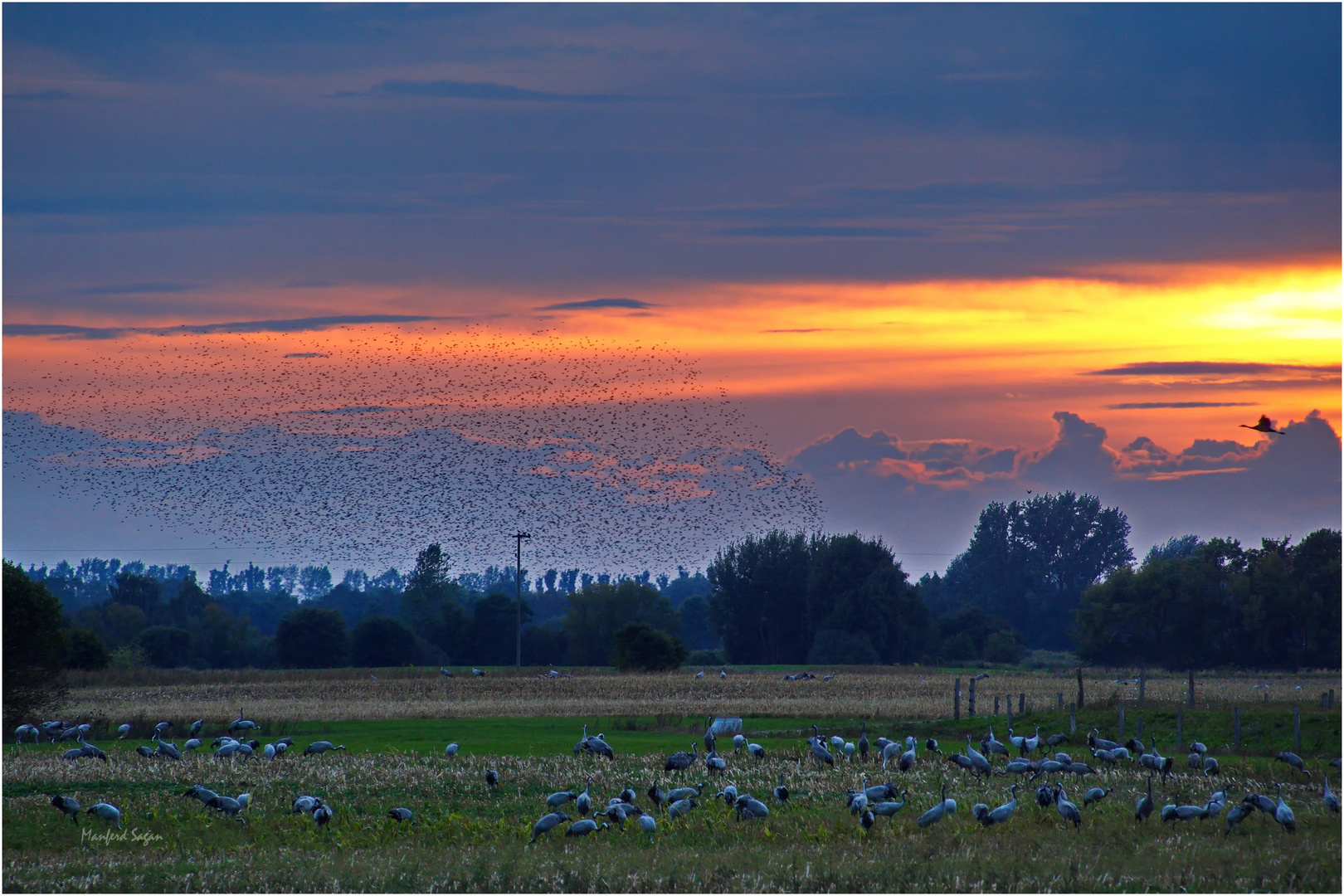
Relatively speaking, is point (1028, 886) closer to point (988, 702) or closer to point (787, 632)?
point (988, 702)

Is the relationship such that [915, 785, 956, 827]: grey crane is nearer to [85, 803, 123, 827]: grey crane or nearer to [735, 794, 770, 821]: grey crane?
[735, 794, 770, 821]: grey crane

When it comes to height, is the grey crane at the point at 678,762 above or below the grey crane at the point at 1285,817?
below

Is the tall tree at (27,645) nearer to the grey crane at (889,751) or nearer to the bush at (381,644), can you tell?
the grey crane at (889,751)

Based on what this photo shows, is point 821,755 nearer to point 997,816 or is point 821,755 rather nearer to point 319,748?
point 997,816

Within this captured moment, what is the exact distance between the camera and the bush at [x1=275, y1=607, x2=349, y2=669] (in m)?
101

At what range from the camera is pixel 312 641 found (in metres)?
101

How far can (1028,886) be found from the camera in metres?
17.0

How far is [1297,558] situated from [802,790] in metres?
87.1

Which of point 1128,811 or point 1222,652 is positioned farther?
point 1222,652

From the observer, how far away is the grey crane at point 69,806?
74.5 feet

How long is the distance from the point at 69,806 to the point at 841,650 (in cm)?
9275

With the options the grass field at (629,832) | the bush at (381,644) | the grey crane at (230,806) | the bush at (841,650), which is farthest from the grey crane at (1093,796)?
the bush at (381,644)

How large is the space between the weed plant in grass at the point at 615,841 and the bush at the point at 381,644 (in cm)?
7407

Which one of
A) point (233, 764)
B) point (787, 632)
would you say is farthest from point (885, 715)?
point (787, 632)
